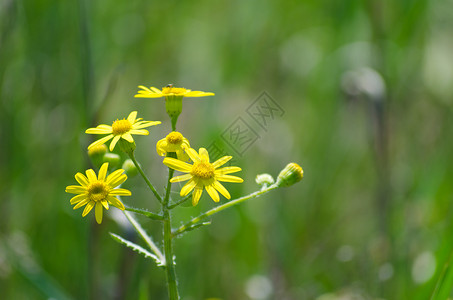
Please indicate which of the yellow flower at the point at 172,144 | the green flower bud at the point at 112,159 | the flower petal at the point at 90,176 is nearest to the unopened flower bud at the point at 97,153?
the green flower bud at the point at 112,159

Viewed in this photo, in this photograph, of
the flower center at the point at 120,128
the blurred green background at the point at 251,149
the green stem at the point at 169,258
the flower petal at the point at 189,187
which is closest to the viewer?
the green stem at the point at 169,258

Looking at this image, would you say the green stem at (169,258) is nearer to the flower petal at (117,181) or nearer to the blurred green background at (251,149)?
the flower petal at (117,181)

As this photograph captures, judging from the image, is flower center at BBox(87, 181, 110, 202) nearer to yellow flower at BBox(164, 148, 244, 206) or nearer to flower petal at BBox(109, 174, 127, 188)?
flower petal at BBox(109, 174, 127, 188)

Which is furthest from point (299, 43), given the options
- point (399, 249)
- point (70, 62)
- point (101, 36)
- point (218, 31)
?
point (399, 249)

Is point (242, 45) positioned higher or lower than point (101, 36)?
lower

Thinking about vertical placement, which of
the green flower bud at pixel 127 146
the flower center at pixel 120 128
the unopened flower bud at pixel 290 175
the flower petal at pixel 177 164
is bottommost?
the unopened flower bud at pixel 290 175

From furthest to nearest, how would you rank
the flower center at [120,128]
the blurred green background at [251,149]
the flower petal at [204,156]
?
the blurred green background at [251,149], the flower center at [120,128], the flower petal at [204,156]

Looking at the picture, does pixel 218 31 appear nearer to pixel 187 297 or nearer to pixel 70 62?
pixel 70 62
